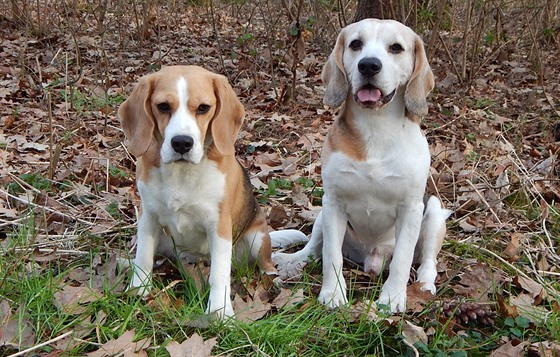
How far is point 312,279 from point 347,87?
120cm

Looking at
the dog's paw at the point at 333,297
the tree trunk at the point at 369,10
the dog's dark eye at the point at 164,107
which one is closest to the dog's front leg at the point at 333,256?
the dog's paw at the point at 333,297

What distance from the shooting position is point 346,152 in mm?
3662

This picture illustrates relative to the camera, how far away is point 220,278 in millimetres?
3439

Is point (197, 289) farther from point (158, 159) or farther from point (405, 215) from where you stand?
point (405, 215)

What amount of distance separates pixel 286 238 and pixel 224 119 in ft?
4.34

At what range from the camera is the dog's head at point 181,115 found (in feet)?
10.6

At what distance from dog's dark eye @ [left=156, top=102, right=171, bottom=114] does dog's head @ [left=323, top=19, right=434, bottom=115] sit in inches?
38.1

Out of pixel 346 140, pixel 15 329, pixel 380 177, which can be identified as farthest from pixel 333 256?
pixel 15 329

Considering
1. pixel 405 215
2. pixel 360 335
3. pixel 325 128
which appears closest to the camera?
pixel 360 335

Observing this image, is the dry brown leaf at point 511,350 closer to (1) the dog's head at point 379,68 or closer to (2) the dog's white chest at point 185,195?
(1) the dog's head at point 379,68

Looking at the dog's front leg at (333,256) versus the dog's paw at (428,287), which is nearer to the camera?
the dog's front leg at (333,256)

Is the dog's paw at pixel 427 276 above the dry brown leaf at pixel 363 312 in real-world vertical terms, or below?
below

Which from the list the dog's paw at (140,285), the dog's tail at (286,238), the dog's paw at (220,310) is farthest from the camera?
the dog's tail at (286,238)

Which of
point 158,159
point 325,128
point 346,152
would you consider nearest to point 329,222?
point 346,152
